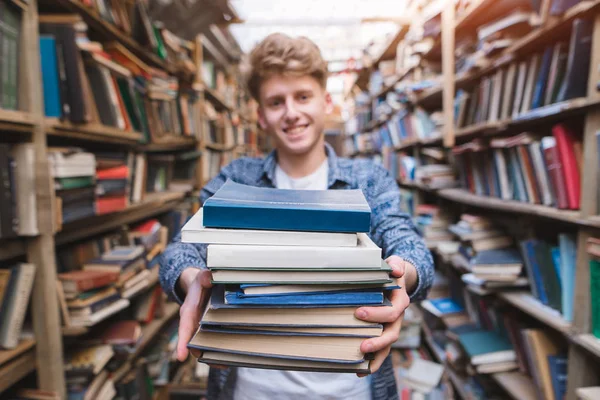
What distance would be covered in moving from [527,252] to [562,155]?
0.44m

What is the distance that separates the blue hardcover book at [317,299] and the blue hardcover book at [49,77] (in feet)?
3.62

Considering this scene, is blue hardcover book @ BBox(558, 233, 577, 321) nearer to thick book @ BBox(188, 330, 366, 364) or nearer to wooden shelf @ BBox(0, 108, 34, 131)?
thick book @ BBox(188, 330, 366, 364)

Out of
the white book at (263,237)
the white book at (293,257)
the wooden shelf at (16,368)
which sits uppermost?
the white book at (263,237)

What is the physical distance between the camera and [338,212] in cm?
48

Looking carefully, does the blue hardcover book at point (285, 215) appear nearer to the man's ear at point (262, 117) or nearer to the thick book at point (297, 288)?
the thick book at point (297, 288)

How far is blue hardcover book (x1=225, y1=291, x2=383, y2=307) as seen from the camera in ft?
1.60

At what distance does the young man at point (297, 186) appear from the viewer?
0.71m

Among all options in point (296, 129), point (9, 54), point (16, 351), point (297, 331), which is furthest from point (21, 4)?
point (297, 331)

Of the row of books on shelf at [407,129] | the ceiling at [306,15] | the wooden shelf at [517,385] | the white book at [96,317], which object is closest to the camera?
the white book at [96,317]

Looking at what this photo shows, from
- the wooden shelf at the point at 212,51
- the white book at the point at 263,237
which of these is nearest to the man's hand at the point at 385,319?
the white book at the point at 263,237

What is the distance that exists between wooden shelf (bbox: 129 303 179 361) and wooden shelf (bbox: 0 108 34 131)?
1.10 meters

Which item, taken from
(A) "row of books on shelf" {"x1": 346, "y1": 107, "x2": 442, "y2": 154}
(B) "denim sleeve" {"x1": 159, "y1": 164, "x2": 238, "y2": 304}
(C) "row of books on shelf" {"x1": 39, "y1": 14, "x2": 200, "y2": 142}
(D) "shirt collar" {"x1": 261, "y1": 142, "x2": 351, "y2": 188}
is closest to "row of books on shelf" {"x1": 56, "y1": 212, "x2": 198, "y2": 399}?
(C) "row of books on shelf" {"x1": 39, "y1": 14, "x2": 200, "y2": 142}

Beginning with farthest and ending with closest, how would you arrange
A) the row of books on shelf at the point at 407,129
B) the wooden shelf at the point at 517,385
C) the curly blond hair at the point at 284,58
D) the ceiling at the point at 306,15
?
the ceiling at the point at 306,15 < the row of books on shelf at the point at 407,129 < the wooden shelf at the point at 517,385 < the curly blond hair at the point at 284,58

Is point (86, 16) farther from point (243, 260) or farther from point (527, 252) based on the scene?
A: point (527, 252)
